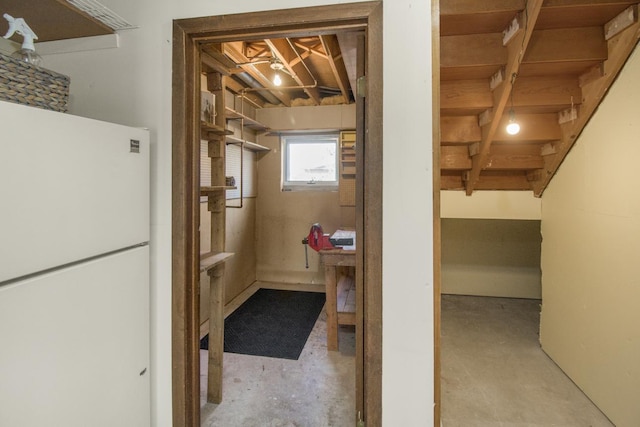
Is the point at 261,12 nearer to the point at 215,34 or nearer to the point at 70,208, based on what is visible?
the point at 215,34

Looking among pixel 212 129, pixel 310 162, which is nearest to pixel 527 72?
pixel 212 129

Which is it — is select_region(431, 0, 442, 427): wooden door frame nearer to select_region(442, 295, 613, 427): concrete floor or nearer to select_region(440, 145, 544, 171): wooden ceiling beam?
select_region(442, 295, 613, 427): concrete floor

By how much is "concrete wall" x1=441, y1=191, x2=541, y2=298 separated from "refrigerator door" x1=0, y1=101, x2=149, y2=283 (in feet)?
11.8

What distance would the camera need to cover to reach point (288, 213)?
4582 millimetres

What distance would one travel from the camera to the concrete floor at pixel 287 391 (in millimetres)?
A: 1899

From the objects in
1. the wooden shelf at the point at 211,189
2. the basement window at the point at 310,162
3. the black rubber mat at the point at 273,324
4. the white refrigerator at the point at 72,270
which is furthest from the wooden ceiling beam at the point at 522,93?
the black rubber mat at the point at 273,324

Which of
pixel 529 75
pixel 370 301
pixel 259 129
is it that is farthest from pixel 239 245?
pixel 529 75

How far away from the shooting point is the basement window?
4.49 m

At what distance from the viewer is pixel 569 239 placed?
2.39m

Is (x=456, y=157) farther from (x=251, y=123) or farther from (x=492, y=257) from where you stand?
(x=251, y=123)

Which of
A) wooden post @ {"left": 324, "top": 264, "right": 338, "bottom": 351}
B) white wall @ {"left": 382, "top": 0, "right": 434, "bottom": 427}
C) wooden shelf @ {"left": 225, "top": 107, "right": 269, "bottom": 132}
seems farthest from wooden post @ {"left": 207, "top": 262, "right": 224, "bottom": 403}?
wooden shelf @ {"left": 225, "top": 107, "right": 269, "bottom": 132}

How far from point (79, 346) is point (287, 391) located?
1481 millimetres

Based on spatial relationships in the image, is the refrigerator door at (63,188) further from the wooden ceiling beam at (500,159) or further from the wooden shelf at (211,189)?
the wooden ceiling beam at (500,159)

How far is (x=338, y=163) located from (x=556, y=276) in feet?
8.99
